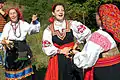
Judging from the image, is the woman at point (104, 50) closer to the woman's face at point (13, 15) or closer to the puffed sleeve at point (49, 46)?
the puffed sleeve at point (49, 46)

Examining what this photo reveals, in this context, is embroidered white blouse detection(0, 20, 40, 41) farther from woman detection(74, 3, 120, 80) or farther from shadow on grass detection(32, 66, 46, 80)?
woman detection(74, 3, 120, 80)

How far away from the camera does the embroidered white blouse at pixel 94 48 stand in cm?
354

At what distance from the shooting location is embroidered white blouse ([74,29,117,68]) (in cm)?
354

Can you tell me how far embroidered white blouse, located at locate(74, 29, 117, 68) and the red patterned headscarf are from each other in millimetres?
74

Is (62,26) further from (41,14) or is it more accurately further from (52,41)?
(41,14)

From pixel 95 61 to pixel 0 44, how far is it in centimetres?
208

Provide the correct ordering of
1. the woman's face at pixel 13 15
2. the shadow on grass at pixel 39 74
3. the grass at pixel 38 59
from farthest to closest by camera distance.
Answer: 1. the grass at pixel 38 59
2. the shadow on grass at pixel 39 74
3. the woman's face at pixel 13 15

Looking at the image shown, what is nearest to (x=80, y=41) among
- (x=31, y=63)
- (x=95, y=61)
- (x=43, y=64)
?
(x=31, y=63)

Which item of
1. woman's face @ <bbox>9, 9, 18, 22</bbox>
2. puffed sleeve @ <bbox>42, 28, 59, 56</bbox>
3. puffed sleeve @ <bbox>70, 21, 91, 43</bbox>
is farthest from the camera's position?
woman's face @ <bbox>9, 9, 18, 22</bbox>

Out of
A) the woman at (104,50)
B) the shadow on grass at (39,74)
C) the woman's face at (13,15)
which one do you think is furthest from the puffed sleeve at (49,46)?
the shadow on grass at (39,74)

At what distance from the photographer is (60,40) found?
15.8ft

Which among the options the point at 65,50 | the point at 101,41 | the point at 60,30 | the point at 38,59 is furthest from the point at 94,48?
the point at 38,59

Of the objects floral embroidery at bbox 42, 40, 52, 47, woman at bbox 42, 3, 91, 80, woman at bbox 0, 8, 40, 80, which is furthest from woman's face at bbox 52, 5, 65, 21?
woman at bbox 0, 8, 40, 80

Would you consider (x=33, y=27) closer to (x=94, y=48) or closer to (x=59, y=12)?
(x=59, y=12)
